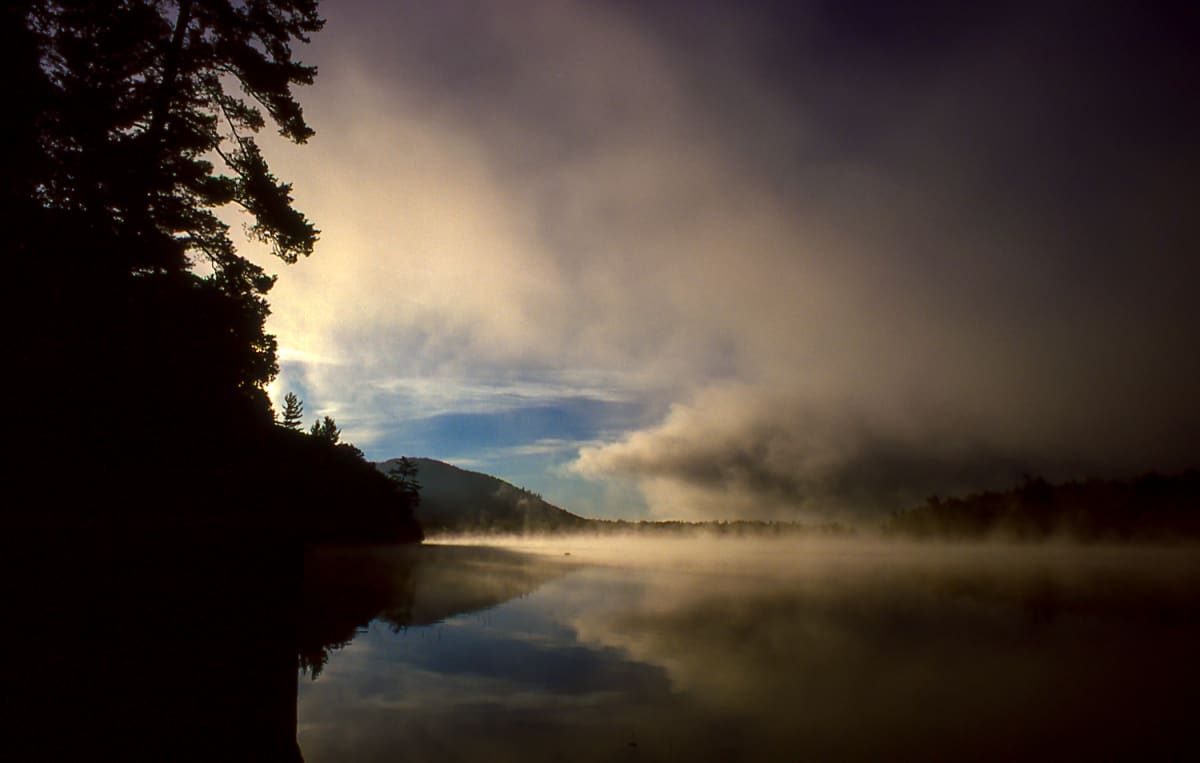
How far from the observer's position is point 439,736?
28.4 feet

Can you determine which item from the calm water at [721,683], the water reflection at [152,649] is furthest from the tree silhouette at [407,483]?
the water reflection at [152,649]

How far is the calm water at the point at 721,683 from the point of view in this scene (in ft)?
29.7

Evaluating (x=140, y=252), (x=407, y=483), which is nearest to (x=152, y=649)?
(x=140, y=252)

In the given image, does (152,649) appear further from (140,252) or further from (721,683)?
(721,683)

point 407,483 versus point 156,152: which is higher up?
point 156,152

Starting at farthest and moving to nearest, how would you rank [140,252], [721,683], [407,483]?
[407,483] < [721,683] < [140,252]

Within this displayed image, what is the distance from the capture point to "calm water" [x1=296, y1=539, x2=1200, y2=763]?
904 centimetres

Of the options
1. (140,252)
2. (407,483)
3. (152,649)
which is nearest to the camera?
(152,649)

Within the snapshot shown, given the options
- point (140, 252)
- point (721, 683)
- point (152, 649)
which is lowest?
point (721, 683)

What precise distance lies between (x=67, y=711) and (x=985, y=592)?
40066mm

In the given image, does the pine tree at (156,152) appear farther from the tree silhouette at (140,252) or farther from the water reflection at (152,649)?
the water reflection at (152,649)

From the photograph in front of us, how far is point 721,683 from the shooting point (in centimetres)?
1210

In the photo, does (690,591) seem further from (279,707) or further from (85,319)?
(85,319)

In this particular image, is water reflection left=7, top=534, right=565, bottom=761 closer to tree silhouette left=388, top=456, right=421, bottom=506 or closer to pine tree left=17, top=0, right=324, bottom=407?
pine tree left=17, top=0, right=324, bottom=407
